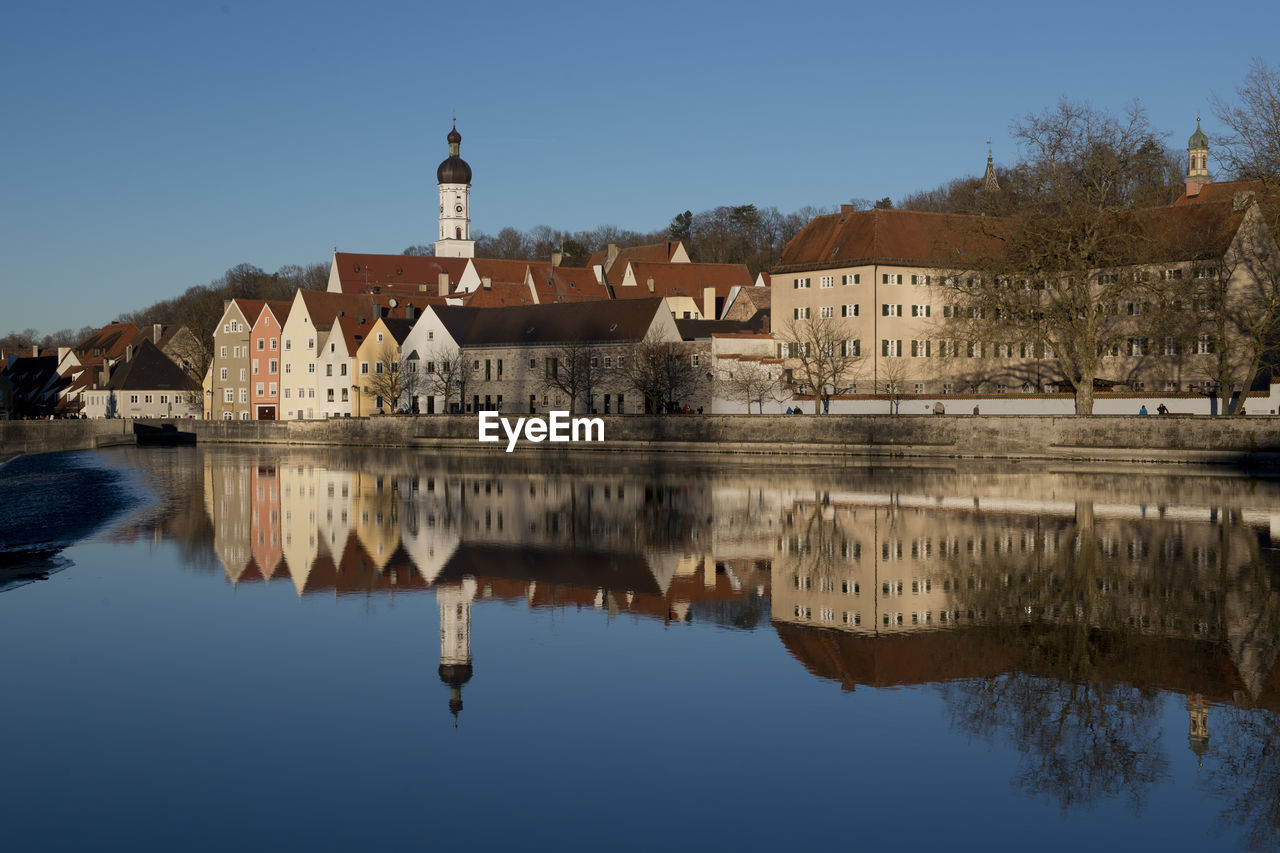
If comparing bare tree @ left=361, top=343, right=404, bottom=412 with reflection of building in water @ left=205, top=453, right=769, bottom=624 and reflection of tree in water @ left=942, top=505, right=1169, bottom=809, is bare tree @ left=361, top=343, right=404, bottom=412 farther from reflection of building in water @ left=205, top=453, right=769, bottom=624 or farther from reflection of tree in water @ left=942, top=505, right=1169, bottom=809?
reflection of tree in water @ left=942, top=505, right=1169, bottom=809

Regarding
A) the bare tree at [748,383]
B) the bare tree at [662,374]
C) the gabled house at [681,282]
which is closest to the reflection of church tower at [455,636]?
the bare tree at [748,383]

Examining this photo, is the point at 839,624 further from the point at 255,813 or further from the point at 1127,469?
the point at 1127,469

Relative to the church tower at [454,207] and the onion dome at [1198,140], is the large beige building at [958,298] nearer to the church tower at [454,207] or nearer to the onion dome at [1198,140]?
the onion dome at [1198,140]

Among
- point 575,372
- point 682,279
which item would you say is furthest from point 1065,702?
point 682,279

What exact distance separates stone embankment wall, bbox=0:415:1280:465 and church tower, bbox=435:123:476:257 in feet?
201

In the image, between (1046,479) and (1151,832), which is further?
(1046,479)

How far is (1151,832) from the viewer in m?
10.3

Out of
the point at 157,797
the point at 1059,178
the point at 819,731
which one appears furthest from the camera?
the point at 1059,178

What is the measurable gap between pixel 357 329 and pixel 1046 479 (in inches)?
2581

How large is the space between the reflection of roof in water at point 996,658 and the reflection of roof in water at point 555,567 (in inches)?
211

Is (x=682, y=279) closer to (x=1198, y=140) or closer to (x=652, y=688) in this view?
(x=1198, y=140)

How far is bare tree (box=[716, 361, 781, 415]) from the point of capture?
74375 millimetres

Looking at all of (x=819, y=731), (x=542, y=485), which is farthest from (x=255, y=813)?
(x=542, y=485)

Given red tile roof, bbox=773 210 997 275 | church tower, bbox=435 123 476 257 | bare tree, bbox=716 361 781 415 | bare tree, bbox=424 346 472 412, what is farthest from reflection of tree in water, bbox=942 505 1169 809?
church tower, bbox=435 123 476 257
